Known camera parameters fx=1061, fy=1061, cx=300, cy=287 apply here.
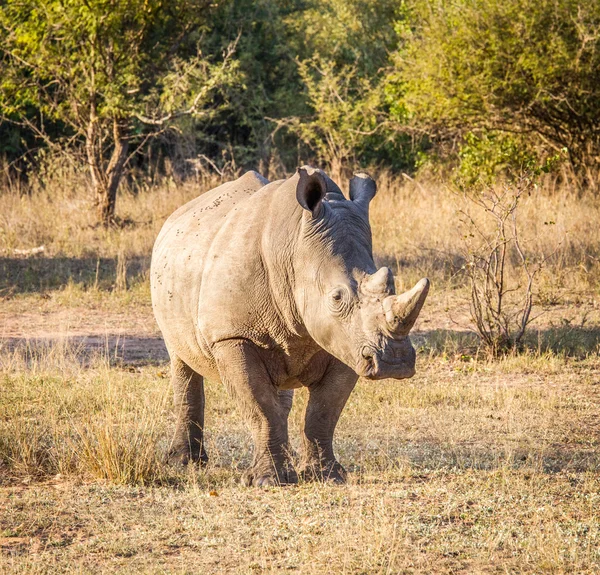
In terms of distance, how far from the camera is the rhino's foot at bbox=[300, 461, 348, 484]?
6.00 meters

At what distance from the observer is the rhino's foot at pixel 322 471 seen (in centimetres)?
600

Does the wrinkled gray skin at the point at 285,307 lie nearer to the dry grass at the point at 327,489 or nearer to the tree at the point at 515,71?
the dry grass at the point at 327,489

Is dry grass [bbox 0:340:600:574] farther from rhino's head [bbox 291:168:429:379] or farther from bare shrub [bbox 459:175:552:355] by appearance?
bare shrub [bbox 459:175:552:355]

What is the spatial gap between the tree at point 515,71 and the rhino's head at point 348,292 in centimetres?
1166

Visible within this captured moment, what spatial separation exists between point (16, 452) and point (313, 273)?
2.32 meters

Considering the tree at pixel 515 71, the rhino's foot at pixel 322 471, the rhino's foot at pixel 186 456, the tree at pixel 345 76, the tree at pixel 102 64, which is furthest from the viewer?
the tree at pixel 345 76

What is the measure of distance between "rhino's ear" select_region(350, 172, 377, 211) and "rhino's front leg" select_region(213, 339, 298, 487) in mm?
990

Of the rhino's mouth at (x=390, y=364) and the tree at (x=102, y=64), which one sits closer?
the rhino's mouth at (x=390, y=364)

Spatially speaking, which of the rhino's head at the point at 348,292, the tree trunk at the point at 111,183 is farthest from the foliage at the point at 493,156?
the rhino's head at the point at 348,292

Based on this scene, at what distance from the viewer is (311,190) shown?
18.0ft

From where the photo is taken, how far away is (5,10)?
16.6 metres

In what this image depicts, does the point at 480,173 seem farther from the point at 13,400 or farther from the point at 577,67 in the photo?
the point at 13,400

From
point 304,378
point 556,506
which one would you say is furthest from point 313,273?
point 556,506

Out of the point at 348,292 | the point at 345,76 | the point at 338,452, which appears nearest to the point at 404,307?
the point at 348,292
